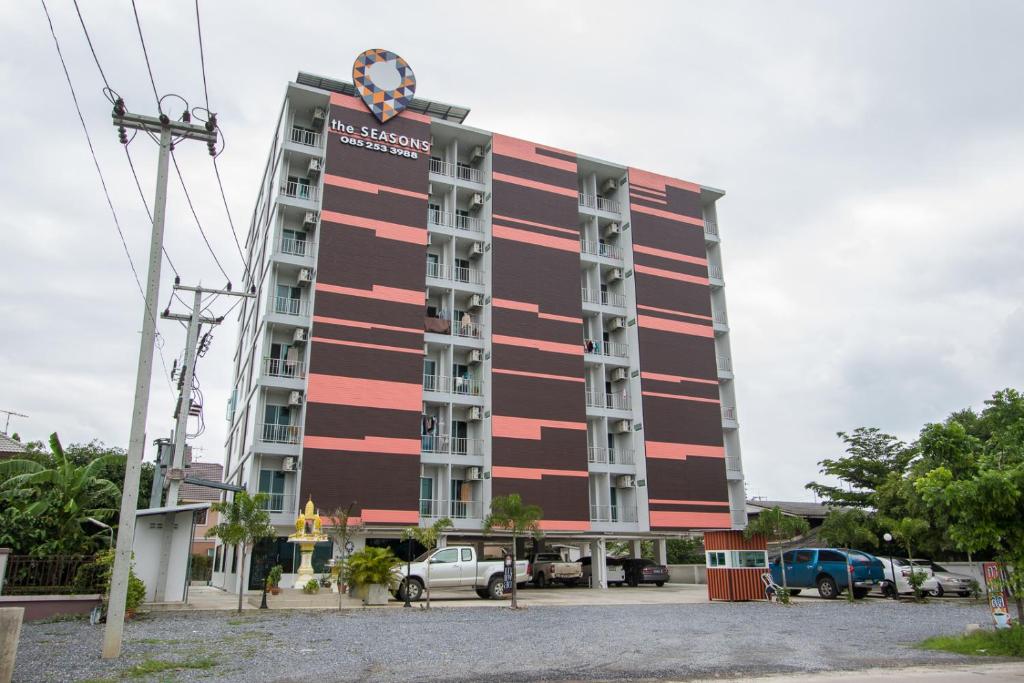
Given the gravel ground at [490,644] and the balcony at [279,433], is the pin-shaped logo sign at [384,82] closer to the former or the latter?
the balcony at [279,433]

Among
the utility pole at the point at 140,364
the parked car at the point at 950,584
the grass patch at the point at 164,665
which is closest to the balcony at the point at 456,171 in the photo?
the utility pole at the point at 140,364

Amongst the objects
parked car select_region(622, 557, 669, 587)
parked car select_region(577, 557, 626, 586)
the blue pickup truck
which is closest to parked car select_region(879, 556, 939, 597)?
the blue pickup truck

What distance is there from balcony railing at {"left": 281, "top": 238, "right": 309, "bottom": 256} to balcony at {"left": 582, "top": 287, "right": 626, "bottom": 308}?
15839 millimetres

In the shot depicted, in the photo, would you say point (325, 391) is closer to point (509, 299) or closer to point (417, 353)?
point (417, 353)

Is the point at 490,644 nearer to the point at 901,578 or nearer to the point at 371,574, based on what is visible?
the point at 371,574

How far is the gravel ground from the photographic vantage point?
36.3 ft

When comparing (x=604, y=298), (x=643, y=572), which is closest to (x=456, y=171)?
(x=604, y=298)

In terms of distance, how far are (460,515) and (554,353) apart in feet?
31.9

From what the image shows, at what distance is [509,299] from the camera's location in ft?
130

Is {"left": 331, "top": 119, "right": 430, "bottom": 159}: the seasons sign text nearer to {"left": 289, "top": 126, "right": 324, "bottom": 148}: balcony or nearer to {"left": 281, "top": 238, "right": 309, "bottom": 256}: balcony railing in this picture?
{"left": 289, "top": 126, "right": 324, "bottom": 148}: balcony

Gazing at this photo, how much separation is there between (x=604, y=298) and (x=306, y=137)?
18826 mm

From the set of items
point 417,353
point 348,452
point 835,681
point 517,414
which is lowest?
point 835,681

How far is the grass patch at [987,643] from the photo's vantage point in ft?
44.2

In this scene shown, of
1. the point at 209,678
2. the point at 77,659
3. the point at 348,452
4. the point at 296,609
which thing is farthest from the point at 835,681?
the point at 348,452
